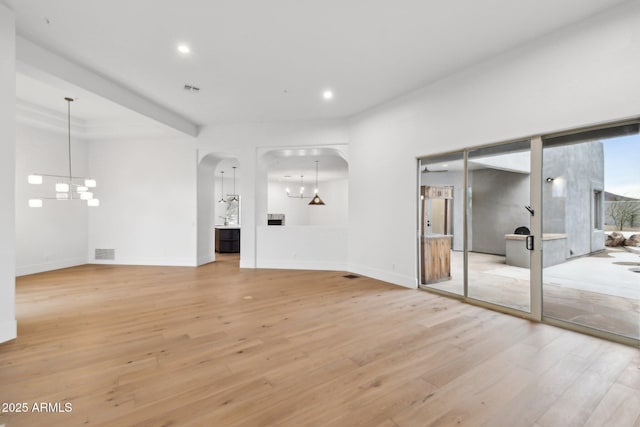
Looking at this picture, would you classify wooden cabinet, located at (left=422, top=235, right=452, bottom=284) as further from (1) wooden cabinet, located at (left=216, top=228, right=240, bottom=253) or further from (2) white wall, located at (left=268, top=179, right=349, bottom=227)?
(2) white wall, located at (left=268, top=179, right=349, bottom=227)

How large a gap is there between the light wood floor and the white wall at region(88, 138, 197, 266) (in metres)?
2.87

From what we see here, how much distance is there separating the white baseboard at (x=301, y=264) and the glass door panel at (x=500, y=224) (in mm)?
2822

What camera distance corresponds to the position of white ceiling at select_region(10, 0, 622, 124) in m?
2.90

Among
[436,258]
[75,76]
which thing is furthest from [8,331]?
[436,258]

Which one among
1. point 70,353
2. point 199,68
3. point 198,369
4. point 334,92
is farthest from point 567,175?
point 70,353

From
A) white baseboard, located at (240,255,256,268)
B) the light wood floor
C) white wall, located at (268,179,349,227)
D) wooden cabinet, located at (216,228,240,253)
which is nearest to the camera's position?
→ the light wood floor

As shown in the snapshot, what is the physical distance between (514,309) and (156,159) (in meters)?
8.16

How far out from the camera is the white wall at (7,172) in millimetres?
2805

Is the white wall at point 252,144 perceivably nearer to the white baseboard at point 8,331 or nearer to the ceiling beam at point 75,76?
the ceiling beam at point 75,76

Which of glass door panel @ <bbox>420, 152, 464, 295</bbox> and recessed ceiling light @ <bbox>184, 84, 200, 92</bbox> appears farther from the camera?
glass door panel @ <bbox>420, 152, 464, 295</bbox>

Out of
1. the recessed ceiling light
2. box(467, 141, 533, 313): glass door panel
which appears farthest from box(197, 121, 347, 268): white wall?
box(467, 141, 533, 313): glass door panel

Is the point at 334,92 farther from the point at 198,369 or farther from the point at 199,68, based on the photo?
the point at 198,369

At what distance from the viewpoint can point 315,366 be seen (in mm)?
2416

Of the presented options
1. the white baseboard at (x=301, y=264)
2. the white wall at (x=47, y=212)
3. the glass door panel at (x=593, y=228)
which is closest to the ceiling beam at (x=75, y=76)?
the white wall at (x=47, y=212)
